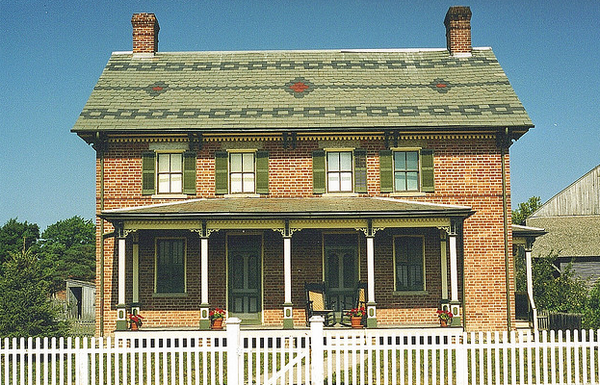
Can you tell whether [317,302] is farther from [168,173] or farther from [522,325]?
[522,325]

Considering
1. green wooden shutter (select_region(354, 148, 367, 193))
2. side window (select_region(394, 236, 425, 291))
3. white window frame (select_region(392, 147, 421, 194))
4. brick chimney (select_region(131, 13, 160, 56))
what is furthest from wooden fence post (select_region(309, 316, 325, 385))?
brick chimney (select_region(131, 13, 160, 56))

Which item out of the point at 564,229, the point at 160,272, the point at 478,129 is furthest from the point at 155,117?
the point at 564,229

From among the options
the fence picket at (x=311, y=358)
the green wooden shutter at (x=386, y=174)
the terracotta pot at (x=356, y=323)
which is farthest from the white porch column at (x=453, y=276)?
the fence picket at (x=311, y=358)

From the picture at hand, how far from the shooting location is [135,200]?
783 inches

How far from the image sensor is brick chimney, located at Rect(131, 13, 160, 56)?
23359 millimetres

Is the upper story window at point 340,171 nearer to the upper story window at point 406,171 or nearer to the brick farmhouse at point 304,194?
the brick farmhouse at point 304,194

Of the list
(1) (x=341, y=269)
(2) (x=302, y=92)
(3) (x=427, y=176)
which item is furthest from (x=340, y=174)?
(2) (x=302, y=92)

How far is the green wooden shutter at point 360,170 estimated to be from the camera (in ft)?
65.6

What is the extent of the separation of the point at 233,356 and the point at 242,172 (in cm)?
991

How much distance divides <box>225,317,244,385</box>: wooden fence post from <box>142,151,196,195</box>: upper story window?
948 cm

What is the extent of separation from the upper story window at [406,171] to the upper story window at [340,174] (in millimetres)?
888

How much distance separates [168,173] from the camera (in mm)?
20078

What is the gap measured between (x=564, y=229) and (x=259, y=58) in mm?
19908

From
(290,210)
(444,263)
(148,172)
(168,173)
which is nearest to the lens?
(290,210)
